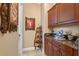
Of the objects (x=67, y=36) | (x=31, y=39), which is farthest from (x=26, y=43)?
(x=67, y=36)

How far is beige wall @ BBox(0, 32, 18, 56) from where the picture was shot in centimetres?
131

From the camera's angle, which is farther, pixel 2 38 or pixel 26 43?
pixel 26 43

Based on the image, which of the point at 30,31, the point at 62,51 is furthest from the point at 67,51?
the point at 30,31

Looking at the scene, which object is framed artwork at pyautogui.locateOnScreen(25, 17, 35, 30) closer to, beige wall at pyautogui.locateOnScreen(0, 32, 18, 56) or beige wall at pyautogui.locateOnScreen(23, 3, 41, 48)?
beige wall at pyautogui.locateOnScreen(23, 3, 41, 48)

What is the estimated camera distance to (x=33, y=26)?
1726 millimetres

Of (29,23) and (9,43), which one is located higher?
(29,23)

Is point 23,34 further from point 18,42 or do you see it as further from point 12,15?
point 12,15

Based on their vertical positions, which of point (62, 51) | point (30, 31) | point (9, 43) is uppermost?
point (30, 31)

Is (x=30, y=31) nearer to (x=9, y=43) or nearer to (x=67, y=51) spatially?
(x=9, y=43)

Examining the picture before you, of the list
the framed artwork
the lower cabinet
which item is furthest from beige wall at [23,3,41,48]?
the lower cabinet

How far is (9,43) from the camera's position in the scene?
5.03ft

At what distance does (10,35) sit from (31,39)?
0.83ft

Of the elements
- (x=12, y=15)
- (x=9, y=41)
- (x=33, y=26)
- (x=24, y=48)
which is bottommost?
(x=24, y=48)

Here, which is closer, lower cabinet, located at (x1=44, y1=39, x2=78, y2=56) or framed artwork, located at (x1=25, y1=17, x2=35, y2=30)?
lower cabinet, located at (x1=44, y1=39, x2=78, y2=56)
